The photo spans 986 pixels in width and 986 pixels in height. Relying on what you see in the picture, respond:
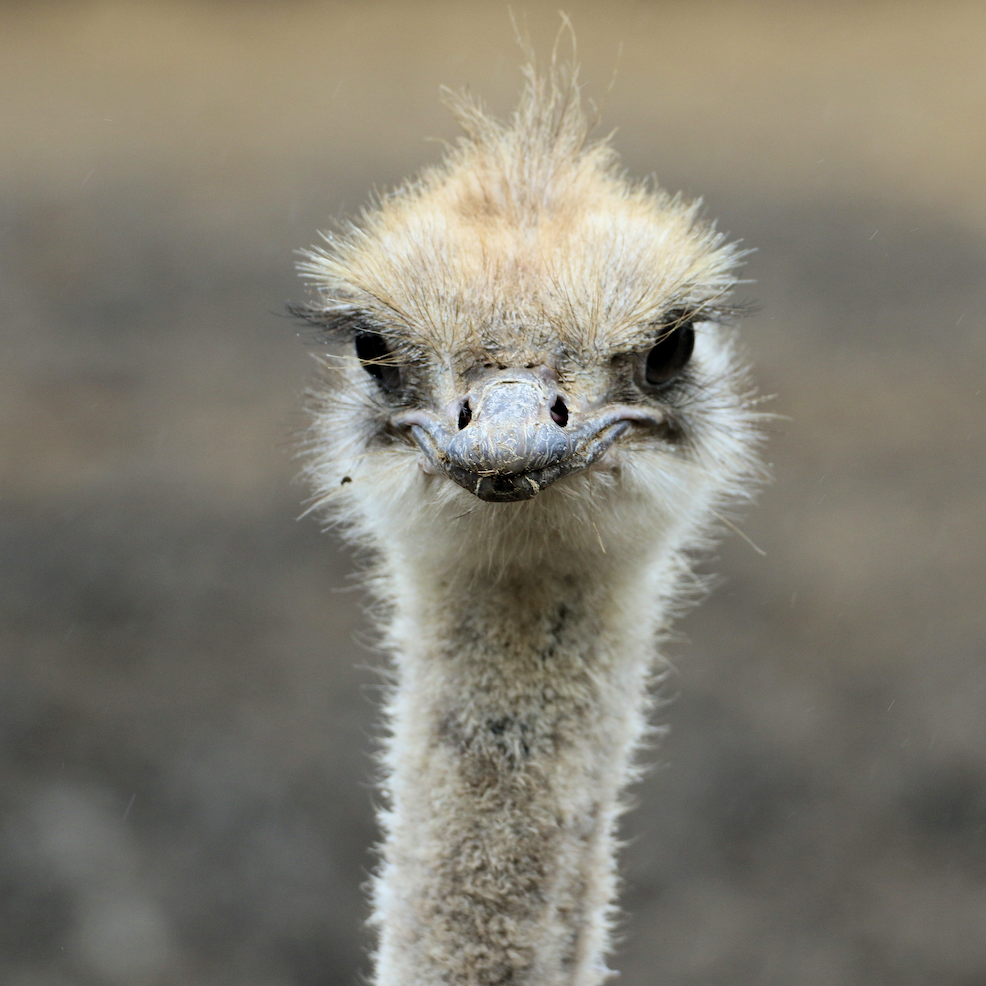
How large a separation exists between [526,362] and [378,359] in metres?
0.28

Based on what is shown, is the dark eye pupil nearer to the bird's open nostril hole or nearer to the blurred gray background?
the bird's open nostril hole

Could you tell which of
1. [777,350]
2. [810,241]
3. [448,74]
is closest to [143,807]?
[777,350]

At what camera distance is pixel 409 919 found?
2031 mm

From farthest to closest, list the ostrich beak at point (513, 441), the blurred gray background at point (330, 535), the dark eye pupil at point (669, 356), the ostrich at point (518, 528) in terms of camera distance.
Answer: the blurred gray background at point (330, 535), the dark eye pupil at point (669, 356), the ostrich at point (518, 528), the ostrich beak at point (513, 441)

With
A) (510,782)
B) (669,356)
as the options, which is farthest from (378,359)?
(510,782)

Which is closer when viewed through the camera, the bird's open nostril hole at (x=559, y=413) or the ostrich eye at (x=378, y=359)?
the bird's open nostril hole at (x=559, y=413)

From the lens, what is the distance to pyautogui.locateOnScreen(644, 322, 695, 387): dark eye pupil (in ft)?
6.66

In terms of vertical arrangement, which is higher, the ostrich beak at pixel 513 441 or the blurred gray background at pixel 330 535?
the blurred gray background at pixel 330 535

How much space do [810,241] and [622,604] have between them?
5.83 meters

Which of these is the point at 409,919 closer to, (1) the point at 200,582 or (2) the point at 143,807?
(2) the point at 143,807

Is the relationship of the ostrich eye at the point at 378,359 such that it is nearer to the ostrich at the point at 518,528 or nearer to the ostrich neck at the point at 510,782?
the ostrich at the point at 518,528

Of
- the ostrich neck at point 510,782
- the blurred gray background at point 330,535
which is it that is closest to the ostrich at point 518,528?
the ostrich neck at point 510,782

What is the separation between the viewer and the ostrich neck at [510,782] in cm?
197

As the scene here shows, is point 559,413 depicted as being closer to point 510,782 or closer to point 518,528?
point 518,528
